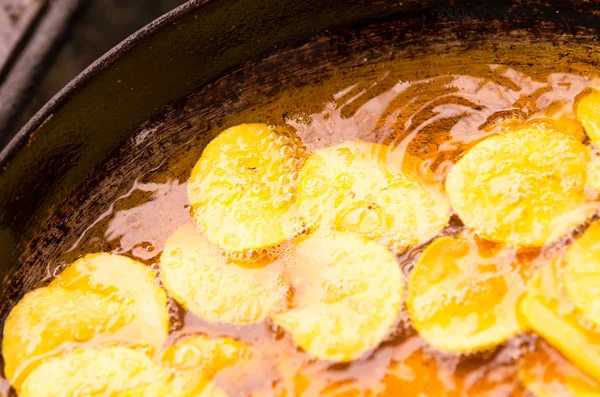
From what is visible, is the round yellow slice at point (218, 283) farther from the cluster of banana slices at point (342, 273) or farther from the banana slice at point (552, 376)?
the banana slice at point (552, 376)

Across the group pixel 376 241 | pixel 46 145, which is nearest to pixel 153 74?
pixel 46 145

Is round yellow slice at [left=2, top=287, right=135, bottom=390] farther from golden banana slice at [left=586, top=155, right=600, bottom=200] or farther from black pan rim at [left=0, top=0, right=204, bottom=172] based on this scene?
golden banana slice at [left=586, top=155, right=600, bottom=200]

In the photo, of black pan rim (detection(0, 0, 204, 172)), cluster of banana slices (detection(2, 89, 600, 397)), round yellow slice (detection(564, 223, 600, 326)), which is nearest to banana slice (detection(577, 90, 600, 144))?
cluster of banana slices (detection(2, 89, 600, 397))

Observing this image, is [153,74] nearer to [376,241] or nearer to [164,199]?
[164,199]

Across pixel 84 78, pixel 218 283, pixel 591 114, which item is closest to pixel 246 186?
pixel 218 283

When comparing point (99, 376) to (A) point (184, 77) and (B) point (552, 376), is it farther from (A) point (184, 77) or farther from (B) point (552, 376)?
(B) point (552, 376)

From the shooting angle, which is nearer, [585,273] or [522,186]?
[585,273]
